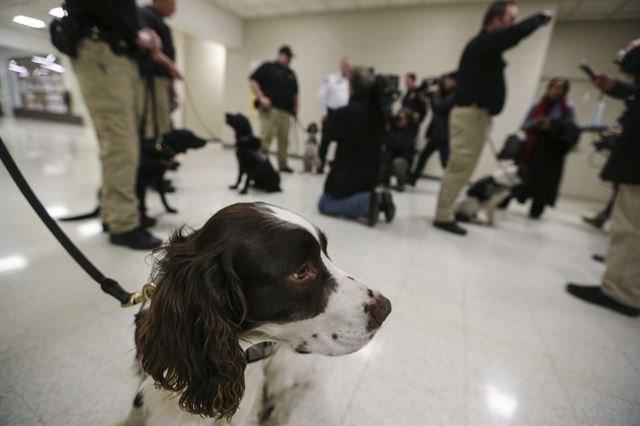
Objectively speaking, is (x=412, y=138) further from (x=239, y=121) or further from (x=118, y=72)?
(x=118, y=72)

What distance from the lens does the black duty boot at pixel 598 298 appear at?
175 centimetres

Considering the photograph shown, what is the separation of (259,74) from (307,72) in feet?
18.7

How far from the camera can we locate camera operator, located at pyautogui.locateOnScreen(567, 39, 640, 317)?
1.57 metres

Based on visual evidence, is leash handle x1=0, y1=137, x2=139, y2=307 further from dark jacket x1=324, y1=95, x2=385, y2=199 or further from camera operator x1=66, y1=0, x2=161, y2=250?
dark jacket x1=324, y1=95, x2=385, y2=199

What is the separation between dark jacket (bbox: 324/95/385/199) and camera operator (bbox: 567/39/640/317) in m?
1.76

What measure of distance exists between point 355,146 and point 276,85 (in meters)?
0.98

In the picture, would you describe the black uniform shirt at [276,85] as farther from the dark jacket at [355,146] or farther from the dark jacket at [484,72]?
the dark jacket at [484,72]

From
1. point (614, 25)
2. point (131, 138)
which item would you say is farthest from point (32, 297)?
point (614, 25)

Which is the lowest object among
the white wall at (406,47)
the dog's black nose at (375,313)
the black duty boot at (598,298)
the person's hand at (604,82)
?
the black duty boot at (598,298)

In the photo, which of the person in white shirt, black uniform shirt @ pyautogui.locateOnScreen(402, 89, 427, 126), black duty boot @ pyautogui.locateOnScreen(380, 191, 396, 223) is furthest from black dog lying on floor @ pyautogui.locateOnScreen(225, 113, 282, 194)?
black uniform shirt @ pyautogui.locateOnScreen(402, 89, 427, 126)

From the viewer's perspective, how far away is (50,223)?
2.33 ft

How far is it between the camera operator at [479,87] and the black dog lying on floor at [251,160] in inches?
80.1

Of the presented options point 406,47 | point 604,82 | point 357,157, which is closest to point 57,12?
point 604,82

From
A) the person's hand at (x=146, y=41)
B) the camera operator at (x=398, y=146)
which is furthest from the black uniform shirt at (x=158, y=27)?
the camera operator at (x=398, y=146)
